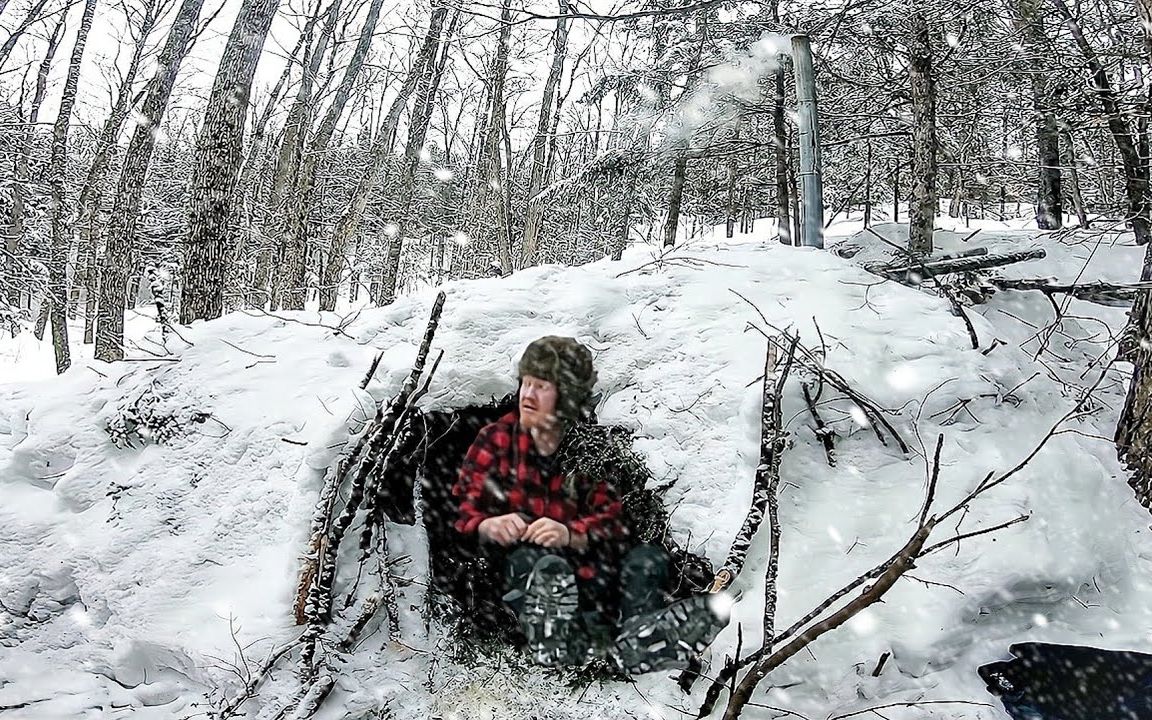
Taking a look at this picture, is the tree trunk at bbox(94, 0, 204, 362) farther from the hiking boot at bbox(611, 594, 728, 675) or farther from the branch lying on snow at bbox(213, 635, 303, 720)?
the hiking boot at bbox(611, 594, 728, 675)

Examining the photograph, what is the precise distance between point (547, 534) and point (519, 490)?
38 centimetres

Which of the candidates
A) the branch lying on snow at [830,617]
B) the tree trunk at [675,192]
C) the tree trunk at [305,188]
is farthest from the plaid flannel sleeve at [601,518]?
the tree trunk at [305,188]

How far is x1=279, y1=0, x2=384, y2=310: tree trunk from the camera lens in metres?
10.4

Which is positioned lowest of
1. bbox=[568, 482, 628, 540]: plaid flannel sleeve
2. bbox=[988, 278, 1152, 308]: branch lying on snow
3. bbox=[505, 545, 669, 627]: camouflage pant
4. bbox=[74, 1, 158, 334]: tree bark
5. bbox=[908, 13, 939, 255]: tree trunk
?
bbox=[505, 545, 669, 627]: camouflage pant

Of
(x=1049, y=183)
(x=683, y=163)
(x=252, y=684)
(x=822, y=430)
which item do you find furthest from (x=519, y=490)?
(x=1049, y=183)

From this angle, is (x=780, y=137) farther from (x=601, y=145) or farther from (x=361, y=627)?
(x=361, y=627)

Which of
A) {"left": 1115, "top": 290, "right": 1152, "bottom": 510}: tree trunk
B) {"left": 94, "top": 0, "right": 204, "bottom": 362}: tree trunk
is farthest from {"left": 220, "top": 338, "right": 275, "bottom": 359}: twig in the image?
{"left": 1115, "top": 290, "right": 1152, "bottom": 510}: tree trunk

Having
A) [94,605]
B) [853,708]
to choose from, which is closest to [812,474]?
[853,708]

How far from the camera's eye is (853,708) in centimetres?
255

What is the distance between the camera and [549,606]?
2803mm

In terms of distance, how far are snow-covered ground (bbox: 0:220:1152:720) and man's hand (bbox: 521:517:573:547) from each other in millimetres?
612

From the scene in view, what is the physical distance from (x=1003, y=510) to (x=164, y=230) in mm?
21306

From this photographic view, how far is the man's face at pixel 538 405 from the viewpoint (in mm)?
3348

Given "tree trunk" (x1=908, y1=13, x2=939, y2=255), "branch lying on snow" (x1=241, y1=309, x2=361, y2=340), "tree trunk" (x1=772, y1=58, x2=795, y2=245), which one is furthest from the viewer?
"tree trunk" (x1=772, y1=58, x2=795, y2=245)
